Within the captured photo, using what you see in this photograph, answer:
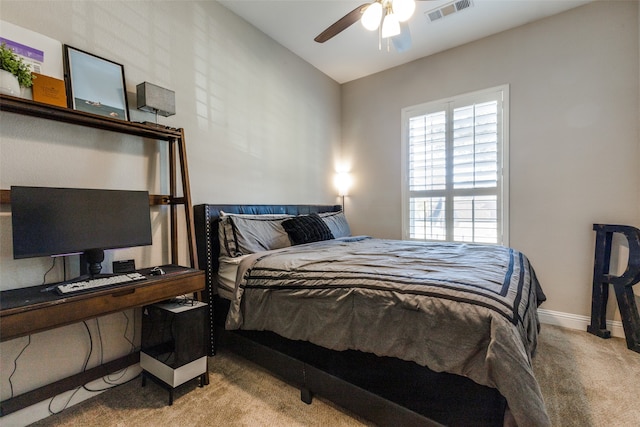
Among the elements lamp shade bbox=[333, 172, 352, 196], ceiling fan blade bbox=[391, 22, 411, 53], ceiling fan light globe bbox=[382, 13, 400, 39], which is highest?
ceiling fan blade bbox=[391, 22, 411, 53]

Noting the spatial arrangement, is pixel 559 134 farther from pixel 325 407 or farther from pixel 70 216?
pixel 70 216

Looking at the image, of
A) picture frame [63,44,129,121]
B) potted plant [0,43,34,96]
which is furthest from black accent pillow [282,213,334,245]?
potted plant [0,43,34,96]

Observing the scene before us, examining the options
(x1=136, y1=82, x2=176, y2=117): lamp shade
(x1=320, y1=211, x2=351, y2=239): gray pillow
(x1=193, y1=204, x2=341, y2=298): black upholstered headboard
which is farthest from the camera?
(x1=320, y1=211, x2=351, y2=239): gray pillow

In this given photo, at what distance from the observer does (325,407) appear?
1.63 m

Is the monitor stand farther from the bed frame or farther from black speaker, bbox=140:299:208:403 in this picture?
the bed frame

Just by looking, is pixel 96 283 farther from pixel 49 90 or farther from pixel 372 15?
pixel 372 15

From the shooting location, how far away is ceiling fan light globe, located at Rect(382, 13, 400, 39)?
6.10 feet

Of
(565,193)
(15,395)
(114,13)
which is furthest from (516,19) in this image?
(15,395)

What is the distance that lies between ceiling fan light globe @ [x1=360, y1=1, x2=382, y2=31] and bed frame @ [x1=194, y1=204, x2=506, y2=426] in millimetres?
1762

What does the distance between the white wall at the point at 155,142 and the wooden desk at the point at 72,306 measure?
57 millimetres

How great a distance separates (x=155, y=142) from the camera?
7.09ft

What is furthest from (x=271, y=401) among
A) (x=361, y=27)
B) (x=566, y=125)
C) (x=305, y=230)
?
(x=566, y=125)

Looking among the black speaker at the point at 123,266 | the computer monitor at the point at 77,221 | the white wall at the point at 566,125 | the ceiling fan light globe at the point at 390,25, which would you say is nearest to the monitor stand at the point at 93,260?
the computer monitor at the point at 77,221

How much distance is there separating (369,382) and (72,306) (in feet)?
4.70
